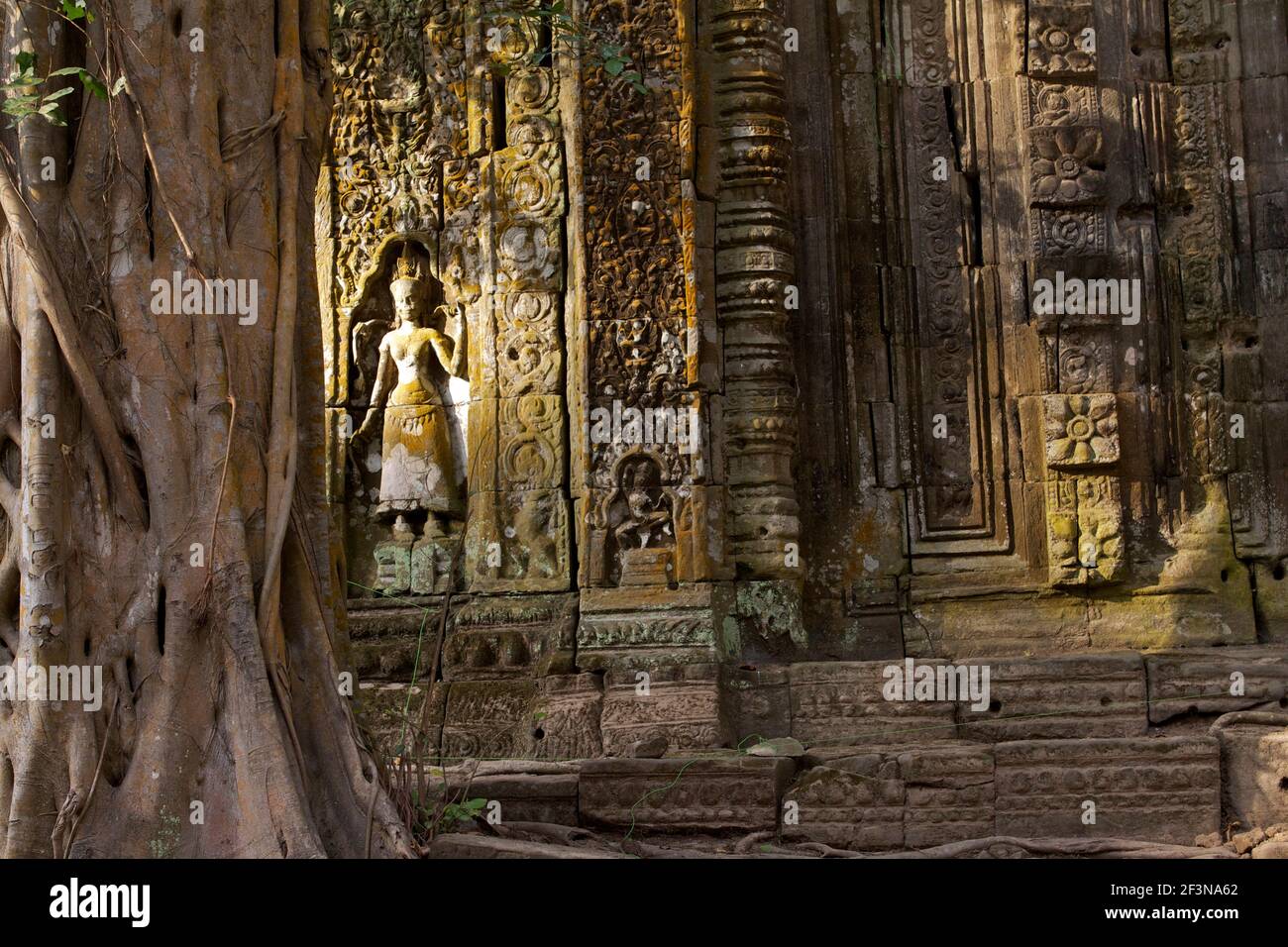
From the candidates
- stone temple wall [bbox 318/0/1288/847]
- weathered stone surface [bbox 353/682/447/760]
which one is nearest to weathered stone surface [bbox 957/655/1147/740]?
stone temple wall [bbox 318/0/1288/847]

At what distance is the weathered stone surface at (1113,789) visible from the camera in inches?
271

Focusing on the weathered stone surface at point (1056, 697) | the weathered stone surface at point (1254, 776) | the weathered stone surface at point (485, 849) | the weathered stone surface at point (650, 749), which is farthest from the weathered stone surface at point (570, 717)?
the weathered stone surface at point (1254, 776)

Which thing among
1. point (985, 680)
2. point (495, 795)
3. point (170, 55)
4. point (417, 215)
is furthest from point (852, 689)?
point (170, 55)

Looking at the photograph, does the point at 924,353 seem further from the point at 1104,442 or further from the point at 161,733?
the point at 161,733

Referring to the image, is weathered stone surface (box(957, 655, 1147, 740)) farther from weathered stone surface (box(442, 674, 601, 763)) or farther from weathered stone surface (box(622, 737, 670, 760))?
weathered stone surface (box(442, 674, 601, 763))

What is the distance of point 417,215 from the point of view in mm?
9234

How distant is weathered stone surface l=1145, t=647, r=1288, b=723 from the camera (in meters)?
7.73

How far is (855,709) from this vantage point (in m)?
8.04

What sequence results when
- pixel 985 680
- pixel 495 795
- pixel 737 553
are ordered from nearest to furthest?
pixel 495 795 < pixel 985 680 < pixel 737 553

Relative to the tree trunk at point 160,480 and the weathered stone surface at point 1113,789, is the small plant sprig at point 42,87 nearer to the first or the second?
the tree trunk at point 160,480

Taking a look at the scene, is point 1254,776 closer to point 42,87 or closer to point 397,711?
point 397,711

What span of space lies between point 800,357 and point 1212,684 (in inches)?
114

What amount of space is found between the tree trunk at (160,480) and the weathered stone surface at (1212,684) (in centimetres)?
410
